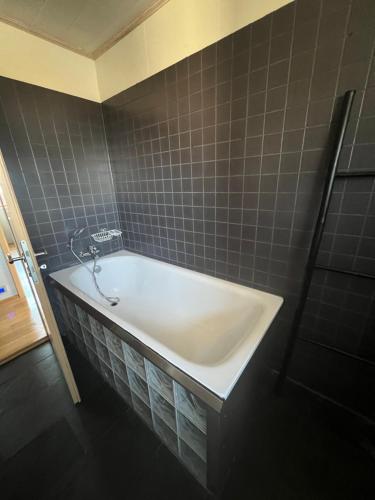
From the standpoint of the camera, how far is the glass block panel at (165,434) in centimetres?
93

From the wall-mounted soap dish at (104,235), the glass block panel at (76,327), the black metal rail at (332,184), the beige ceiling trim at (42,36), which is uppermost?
the beige ceiling trim at (42,36)

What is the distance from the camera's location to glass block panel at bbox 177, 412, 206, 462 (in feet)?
2.58

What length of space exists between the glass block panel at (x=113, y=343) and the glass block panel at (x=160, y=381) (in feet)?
0.75

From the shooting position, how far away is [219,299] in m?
1.44

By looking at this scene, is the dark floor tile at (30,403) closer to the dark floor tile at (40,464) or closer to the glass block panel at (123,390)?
the dark floor tile at (40,464)

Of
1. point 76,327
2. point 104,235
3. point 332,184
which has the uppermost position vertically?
point 332,184

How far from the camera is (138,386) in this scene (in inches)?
40.4

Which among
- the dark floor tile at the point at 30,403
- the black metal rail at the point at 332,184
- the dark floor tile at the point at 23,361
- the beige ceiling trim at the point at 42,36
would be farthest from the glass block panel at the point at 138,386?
the beige ceiling trim at the point at 42,36

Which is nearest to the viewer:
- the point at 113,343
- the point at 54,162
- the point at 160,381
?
the point at 160,381

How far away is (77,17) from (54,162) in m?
0.95

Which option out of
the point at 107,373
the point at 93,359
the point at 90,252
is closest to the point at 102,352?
the point at 107,373

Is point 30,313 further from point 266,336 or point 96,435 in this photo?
point 266,336

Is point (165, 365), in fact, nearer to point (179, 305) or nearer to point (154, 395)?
point (154, 395)

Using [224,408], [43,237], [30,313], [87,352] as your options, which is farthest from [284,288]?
[30,313]
